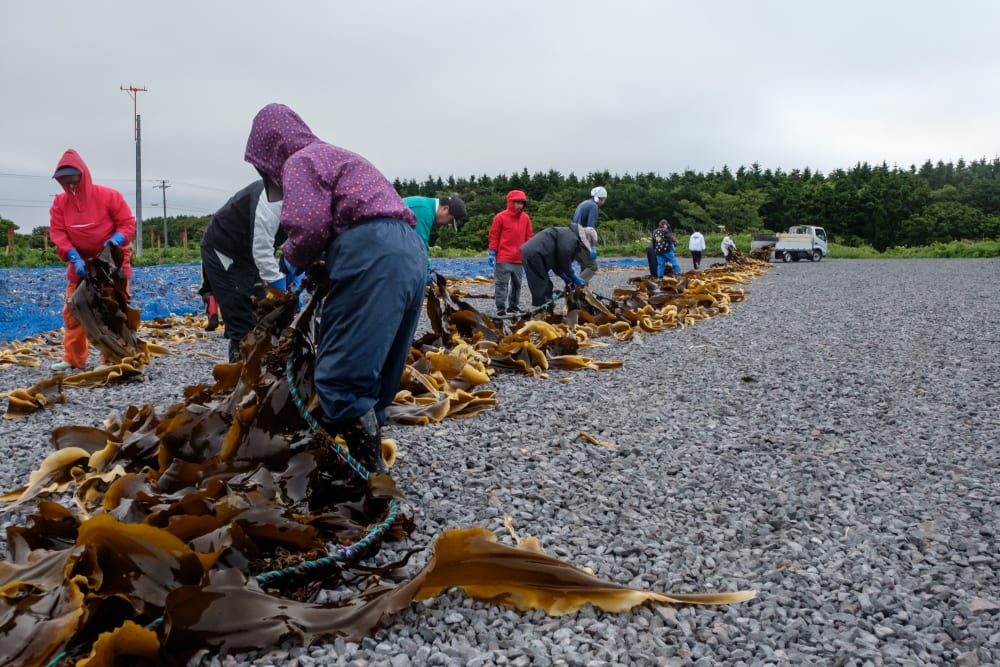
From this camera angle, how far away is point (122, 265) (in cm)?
544

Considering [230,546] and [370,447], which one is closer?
[230,546]

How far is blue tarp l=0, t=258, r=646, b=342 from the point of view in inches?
354

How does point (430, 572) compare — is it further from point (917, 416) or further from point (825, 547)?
point (917, 416)

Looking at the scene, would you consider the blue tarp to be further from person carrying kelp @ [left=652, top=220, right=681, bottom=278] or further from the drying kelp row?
person carrying kelp @ [left=652, top=220, right=681, bottom=278]

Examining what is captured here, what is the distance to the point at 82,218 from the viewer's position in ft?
17.4

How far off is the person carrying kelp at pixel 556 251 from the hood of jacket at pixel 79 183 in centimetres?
473

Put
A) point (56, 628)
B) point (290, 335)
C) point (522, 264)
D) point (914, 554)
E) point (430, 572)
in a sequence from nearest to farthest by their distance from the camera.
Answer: point (56, 628)
point (430, 572)
point (914, 554)
point (290, 335)
point (522, 264)

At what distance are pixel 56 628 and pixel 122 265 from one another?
4.46m

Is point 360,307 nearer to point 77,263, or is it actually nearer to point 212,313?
point 77,263

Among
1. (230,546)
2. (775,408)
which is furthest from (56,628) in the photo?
(775,408)

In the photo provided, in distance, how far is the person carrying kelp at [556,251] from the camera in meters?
8.41

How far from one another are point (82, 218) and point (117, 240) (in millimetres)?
293

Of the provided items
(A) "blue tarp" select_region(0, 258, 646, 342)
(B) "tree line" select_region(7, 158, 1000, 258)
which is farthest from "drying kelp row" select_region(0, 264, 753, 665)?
(B) "tree line" select_region(7, 158, 1000, 258)

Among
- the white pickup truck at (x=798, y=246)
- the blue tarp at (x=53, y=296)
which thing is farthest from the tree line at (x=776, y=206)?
the blue tarp at (x=53, y=296)
